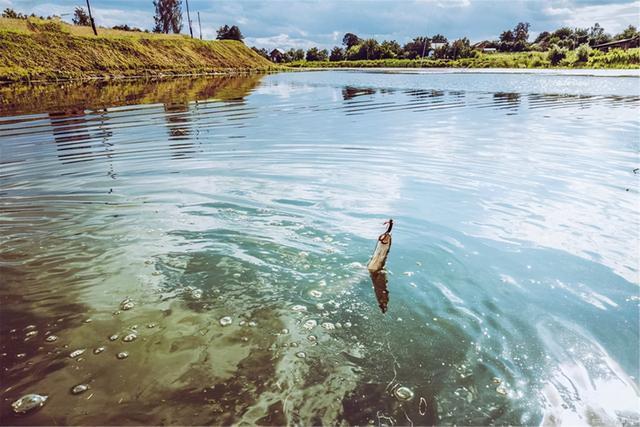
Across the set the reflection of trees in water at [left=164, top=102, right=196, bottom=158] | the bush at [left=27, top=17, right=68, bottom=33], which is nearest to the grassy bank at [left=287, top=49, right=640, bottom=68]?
the bush at [left=27, top=17, right=68, bottom=33]

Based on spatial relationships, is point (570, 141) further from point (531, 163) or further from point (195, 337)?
point (195, 337)

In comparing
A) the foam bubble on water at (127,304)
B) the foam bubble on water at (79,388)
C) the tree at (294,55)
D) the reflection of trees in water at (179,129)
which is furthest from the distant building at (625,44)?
the foam bubble on water at (79,388)

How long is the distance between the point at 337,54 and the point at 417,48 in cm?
3373

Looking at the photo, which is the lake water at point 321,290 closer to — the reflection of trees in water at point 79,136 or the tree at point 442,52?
the reflection of trees in water at point 79,136

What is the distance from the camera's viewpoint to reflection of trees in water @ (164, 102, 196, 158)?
12.2 meters

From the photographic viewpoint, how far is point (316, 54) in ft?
493

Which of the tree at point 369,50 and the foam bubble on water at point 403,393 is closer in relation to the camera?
the foam bubble on water at point 403,393

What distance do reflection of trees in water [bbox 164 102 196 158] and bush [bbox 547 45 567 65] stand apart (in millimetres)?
94861

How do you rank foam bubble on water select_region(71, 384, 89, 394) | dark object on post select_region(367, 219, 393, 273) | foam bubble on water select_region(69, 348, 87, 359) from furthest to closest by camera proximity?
1. dark object on post select_region(367, 219, 393, 273)
2. foam bubble on water select_region(69, 348, 87, 359)
3. foam bubble on water select_region(71, 384, 89, 394)

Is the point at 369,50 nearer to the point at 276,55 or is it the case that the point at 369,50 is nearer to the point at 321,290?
the point at 276,55

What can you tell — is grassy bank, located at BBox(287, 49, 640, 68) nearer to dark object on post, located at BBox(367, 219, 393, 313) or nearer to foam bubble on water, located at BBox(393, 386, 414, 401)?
dark object on post, located at BBox(367, 219, 393, 313)

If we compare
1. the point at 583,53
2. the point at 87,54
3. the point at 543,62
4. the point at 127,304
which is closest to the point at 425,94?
the point at 127,304

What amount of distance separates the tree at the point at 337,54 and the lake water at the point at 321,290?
503ft

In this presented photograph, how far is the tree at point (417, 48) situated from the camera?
14048 cm
